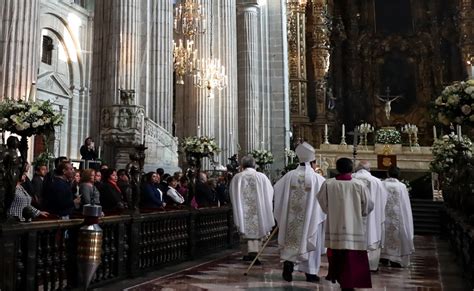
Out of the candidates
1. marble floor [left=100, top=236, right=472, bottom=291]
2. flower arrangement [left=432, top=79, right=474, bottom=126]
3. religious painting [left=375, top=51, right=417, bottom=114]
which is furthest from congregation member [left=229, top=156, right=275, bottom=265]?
religious painting [left=375, top=51, right=417, bottom=114]

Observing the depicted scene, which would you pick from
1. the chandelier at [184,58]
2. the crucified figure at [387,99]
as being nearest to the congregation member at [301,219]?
the chandelier at [184,58]

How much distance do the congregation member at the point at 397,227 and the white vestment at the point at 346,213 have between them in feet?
11.1

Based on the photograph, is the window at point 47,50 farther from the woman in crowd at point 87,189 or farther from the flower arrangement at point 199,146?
the woman in crowd at point 87,189

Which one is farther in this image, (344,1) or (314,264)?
(344,1)

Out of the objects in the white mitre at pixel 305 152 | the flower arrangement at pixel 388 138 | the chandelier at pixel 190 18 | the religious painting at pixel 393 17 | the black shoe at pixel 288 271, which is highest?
the religious painting at pixel 393 17

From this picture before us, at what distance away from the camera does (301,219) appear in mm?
7531

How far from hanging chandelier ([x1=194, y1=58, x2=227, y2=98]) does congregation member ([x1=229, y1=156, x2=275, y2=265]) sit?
9.63 m

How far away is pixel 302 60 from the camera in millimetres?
32094

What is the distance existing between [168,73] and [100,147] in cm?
338

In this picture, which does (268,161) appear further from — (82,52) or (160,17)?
(82,52)

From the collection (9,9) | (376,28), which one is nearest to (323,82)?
(376,28)

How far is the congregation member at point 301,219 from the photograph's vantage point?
7.27 meters

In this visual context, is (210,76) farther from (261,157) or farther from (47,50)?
(47,50)

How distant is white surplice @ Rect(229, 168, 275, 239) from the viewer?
9344 millimetres
